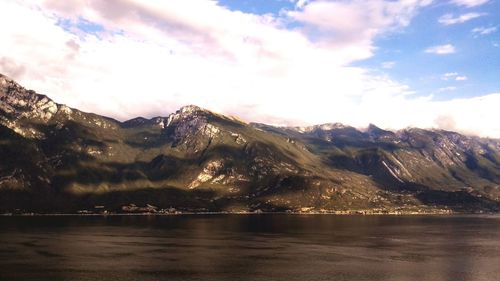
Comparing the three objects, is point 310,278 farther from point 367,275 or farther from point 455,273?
point 455,273

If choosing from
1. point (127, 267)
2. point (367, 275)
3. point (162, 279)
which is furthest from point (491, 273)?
point (127, 267)

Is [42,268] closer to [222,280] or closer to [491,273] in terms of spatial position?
[222,280]

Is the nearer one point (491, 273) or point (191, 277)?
point (191, 277)

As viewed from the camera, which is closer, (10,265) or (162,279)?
(162,279)

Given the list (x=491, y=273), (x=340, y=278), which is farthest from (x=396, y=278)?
(x=491, y=273)

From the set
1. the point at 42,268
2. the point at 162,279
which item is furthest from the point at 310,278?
the point at 42,268

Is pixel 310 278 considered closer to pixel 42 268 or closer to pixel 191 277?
pixel 191 277

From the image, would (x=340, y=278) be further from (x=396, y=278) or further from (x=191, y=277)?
(x=191, y=277)
